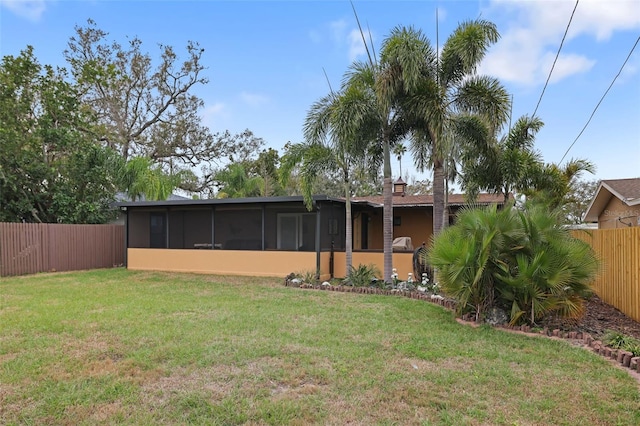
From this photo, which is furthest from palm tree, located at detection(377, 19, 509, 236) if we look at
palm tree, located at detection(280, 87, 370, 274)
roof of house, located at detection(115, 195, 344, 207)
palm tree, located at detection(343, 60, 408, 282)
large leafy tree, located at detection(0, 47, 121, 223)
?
large leafy tree, located at detection(0, 47, 121, 223)

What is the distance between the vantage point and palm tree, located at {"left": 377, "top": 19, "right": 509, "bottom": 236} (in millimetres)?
8609

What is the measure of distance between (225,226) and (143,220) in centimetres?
312

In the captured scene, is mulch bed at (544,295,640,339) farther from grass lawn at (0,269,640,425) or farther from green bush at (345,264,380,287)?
green bush at (345,264,380,287)

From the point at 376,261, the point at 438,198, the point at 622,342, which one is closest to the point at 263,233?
the point at 376,261

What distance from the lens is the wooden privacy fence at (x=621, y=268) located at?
19.5 ft

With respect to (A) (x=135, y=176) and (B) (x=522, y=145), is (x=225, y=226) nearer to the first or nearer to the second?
(A) (x=135, y=176)

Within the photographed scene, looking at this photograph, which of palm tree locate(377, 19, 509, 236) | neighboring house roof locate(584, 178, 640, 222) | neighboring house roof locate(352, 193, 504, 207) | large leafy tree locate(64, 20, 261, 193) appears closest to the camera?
palm tree locate(377, 19, 509, 236)

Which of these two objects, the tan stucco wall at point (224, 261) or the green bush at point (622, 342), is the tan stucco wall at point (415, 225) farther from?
the green bush at point (622, 342)

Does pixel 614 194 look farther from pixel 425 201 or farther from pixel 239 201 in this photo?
pixel 239 201

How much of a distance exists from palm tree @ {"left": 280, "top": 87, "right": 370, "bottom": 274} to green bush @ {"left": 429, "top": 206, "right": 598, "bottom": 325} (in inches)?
157

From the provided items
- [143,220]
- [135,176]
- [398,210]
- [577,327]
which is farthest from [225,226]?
[577,327]

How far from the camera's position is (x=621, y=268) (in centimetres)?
659

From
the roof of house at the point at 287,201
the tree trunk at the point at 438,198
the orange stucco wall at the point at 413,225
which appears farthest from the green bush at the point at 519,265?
the orange stucco wall at the point at 413,225

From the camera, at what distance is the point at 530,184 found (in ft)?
38.6
